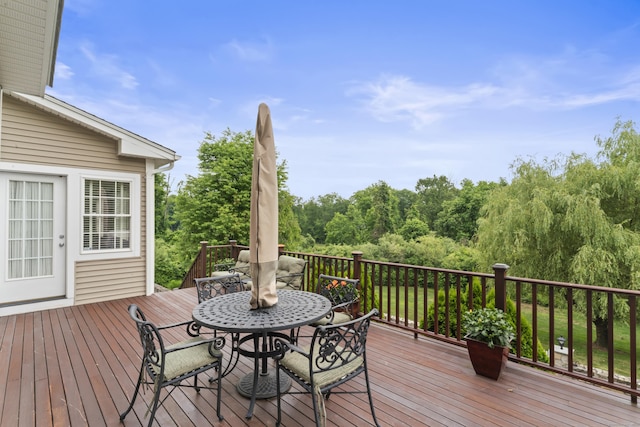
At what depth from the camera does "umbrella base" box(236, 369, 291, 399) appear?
2280 millimetres

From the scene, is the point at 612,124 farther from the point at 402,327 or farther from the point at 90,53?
the point at 90,53

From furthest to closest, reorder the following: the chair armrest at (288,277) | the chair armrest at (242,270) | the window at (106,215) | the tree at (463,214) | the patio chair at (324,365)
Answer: the tree at (463,214), the chair armrest at (242,270), the window at (106,215), the chair armrest at (288,277), the patio chair at (324,365)

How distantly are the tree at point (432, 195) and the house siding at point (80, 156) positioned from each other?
20709mm

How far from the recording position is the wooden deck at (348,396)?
6.59 feet

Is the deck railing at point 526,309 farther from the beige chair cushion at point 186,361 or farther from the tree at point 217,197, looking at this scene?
the tree at point 217,197

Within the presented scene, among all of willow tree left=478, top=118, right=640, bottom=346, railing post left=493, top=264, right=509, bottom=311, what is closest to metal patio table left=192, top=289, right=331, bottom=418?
railing post left=493, top=264, right=509, bottom=311

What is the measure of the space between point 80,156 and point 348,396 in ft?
17.7

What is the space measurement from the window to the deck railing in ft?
4.98

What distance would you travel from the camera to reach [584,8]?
7793 mm

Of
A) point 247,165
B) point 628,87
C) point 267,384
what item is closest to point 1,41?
point 267,384

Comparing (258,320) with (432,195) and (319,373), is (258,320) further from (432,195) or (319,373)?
(432,195)

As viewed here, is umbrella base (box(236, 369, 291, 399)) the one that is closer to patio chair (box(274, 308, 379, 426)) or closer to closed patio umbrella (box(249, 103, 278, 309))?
patio chair (box(274, 308, 379, 426))

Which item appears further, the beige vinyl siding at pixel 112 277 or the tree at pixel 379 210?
the tree at pixel 379 210

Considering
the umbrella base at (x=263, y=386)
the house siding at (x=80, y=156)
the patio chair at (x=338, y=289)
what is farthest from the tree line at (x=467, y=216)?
the umbrella base at (x=263, y=386)
